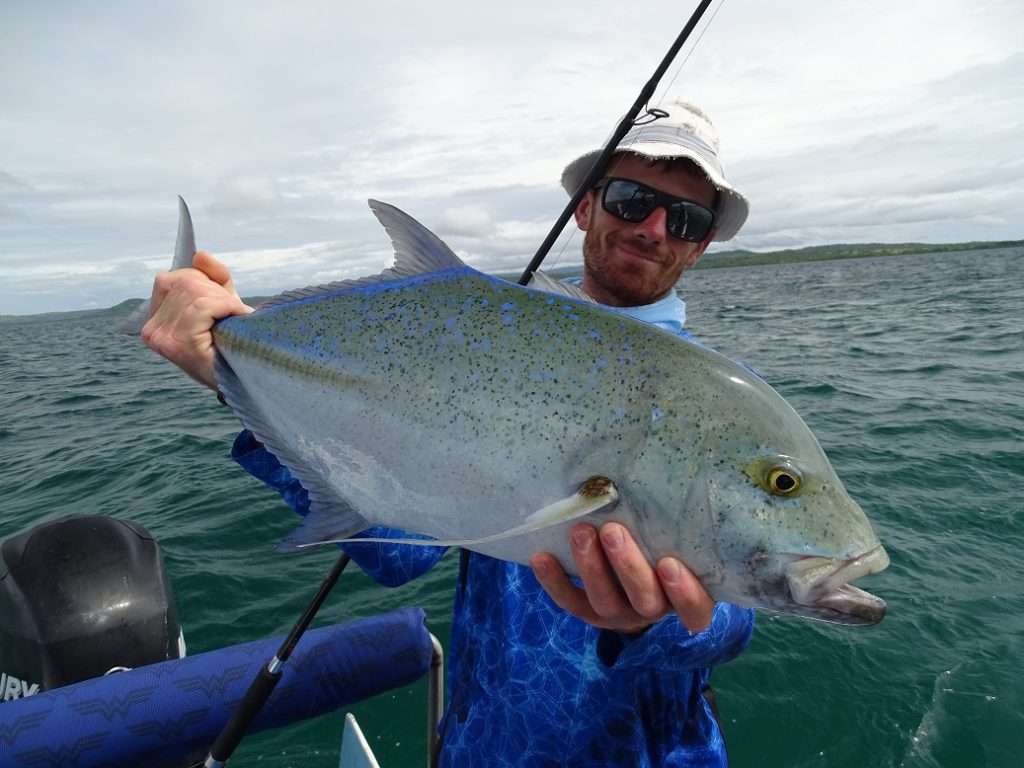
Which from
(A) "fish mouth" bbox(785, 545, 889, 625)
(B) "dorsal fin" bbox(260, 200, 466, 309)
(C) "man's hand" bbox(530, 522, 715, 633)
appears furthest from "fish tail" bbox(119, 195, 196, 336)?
(A) "fish mouth" bbox(785, 545, 889, 625)

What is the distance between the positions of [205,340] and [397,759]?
385 cm

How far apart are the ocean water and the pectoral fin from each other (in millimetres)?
3998

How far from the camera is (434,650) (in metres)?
3.92

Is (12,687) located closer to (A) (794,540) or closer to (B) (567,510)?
(B) (567,510)

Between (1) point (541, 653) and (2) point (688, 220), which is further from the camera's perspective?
(2) point (688, 220)

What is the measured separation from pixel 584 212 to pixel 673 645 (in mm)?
2797

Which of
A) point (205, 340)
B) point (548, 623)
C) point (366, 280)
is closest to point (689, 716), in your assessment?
point (548, 623)

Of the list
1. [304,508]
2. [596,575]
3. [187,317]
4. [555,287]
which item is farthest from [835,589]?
[187,317]

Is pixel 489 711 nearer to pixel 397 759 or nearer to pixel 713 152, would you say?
pixel 397 759

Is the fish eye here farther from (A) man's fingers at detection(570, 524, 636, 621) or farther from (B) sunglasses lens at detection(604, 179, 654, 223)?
(B) sunglasses lens at detection(604, 179, 654, 223)

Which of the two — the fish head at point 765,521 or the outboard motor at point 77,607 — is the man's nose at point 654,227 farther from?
the outboard motor at point 77,607

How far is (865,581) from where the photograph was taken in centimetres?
691

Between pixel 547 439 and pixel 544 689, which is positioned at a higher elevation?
pixel 547 439

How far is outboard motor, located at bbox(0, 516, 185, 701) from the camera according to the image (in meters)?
3.76
